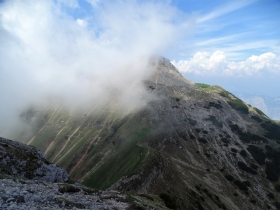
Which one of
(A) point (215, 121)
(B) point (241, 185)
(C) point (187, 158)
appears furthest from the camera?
(A) point (215, 121)

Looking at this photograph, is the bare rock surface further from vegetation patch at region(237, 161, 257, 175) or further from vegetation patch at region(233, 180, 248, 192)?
vegetation patch at region(237, 161, 257, 175)

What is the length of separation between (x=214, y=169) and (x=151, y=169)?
177ft

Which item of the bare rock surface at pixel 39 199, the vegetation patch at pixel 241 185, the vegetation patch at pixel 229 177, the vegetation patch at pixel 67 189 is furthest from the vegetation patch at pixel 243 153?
the vegetation patch at pixel 67 189

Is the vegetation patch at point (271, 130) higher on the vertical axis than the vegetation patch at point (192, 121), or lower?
higher

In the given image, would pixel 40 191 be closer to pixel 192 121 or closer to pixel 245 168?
pixel 245 168

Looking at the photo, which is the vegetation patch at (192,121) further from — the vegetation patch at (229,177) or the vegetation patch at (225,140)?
the vegetation patch at (229,177)

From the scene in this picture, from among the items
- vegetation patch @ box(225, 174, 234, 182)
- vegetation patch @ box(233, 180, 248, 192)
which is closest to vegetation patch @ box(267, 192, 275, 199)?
vegetation patch @ box(233, 180, 248, 192)

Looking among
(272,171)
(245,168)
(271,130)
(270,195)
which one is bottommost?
(270,195)

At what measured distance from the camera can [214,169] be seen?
132 metres

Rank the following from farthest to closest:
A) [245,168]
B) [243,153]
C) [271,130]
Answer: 1. [271,130]
2. [243,153]
3. [245,168]

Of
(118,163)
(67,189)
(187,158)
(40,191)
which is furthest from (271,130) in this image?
(40,191)

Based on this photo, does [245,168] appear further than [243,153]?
No

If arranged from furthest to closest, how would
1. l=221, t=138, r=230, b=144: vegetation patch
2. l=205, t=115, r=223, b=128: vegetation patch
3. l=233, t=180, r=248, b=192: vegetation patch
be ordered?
1. l=205, t=115, r=223, b=128: vegetation patch
2. l=221, t=138, r=230, b=144: vegetation patch
3. l=233, t=180, r=248, b=192: vegetation patch

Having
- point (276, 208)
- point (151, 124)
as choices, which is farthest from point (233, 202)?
point (151, 124)
